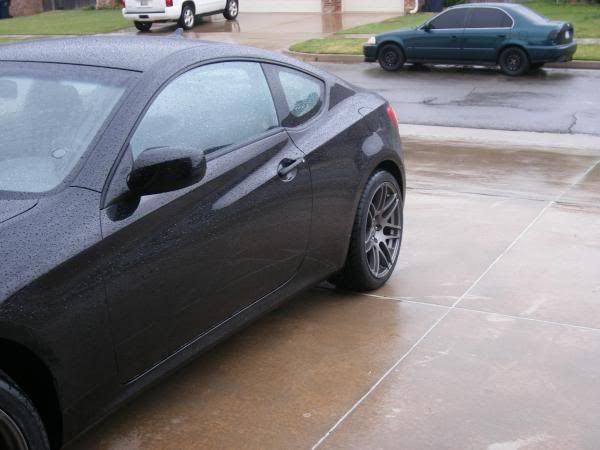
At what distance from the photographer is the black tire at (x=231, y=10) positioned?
30.9 meters

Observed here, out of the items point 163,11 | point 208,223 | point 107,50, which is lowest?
point 163,11

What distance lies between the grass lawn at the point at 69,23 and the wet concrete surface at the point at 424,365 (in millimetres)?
23461

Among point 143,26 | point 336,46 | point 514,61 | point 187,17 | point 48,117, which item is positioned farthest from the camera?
point 143,26

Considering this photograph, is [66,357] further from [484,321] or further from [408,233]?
[408,233]

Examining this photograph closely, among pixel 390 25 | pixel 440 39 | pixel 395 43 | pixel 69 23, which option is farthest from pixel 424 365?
pixel 69 23

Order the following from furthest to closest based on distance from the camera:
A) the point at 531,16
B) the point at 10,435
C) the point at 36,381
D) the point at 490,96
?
the point at 531,16 < the point at 490,96 < the point at 36,381 < the point at 10,435

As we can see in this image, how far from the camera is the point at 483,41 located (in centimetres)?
1834

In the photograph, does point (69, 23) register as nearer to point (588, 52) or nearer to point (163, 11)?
point (163, 11)

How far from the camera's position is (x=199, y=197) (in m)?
4.16

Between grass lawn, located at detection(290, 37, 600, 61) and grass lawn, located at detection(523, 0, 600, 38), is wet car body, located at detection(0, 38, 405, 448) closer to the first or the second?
grass lawn, located at detection(290, 37, 600, 61)

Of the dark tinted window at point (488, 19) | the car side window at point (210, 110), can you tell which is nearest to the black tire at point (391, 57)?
the dark tinted window at point (488, 19)

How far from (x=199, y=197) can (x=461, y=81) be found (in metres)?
14.0

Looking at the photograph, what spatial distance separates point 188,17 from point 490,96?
15.1m

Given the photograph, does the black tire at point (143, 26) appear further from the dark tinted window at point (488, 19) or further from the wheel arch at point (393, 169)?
the wheel arch at point (393, 169)
